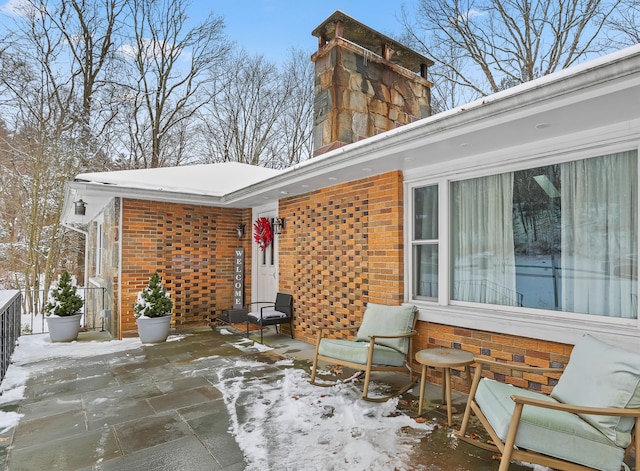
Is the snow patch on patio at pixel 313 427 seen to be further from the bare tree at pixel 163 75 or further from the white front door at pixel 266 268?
the bare tree at pixel 163 75

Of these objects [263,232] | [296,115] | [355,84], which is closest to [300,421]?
[263,232]

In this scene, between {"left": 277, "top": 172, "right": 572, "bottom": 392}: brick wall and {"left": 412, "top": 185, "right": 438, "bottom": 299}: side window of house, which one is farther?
{"left": 412, "top": 185, "right": 438, "bottom": 299}: side window of house

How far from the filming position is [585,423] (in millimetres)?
2166

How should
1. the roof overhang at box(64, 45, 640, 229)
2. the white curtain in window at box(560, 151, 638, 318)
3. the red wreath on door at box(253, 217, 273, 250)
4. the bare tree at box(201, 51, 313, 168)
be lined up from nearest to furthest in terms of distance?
1. the roof overhang at box(64, 45, 640, 229)
2. the white curtain in window at box(560, 151, 638, 318)
3. the red wreath on door at box(253, 217, 273, 250)
4. the bare tree at box(201, 51, 313, 168)

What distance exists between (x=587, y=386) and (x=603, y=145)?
185 centimetres

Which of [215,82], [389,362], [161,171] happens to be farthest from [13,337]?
[215,82]

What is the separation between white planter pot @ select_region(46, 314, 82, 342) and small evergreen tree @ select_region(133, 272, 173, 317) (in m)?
1.10

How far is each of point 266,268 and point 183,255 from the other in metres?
1.58

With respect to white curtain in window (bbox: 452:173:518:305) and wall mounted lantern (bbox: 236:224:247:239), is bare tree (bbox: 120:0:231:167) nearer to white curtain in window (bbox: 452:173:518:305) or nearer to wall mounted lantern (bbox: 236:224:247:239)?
wall mounted lantern (bbox: 236:224:247:239)

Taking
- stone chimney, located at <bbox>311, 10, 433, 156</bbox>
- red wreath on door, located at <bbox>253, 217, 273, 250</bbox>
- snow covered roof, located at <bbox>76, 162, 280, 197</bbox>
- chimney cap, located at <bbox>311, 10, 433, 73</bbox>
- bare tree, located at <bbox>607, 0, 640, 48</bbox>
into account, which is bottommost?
red wreath on door, located at <bbox>253, 217, 273, 250</bbox>

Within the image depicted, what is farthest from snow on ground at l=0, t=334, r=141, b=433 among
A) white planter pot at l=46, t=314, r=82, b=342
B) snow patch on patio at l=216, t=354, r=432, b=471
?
snow patch on patio at l=216, t=354, r=432, b=471

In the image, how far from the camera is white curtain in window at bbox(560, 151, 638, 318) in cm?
289

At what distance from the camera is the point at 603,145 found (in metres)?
2.93

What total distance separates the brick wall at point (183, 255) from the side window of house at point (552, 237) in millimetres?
4874
